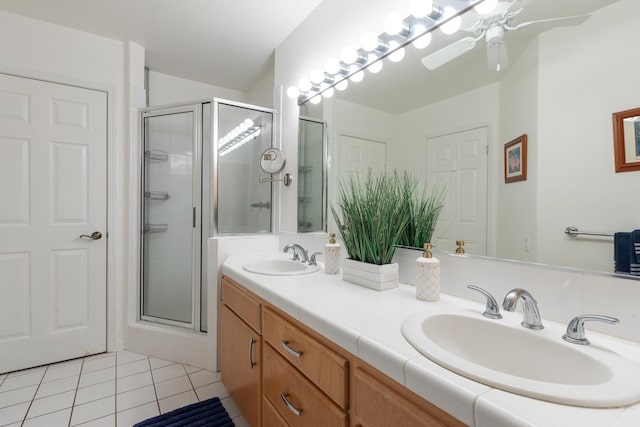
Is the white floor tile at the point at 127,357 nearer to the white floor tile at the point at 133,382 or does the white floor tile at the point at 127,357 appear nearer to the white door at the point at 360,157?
the white floor tile at the point at 133,382

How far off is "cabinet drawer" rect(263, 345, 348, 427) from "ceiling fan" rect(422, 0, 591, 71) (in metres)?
1.17

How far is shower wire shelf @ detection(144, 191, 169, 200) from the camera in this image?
236 cm

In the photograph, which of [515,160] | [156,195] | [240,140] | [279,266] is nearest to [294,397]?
[279,266]

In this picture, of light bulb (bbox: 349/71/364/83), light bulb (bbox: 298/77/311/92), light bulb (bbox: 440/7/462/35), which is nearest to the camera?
light bulb (bbox: 440/7/462/35)

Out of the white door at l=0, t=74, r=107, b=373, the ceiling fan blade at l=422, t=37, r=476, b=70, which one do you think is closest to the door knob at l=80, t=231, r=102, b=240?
the white door at l=0, t=74, r=107, b=373

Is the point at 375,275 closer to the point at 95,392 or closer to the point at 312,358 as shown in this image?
the point at 312,358

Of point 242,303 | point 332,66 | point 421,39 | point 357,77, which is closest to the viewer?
point 421,39

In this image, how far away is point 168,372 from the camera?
6.56 ft

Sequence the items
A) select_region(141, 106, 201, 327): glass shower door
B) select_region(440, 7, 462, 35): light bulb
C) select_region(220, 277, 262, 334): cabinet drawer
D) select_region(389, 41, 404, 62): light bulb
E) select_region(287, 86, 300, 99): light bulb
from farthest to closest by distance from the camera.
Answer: select_region(141, 106, 201, 327): glass shower door
select_region(287, 86, 300, 99): light bulb
select_region(389, 41, 404, 62): light bulb
select_region(220, 277, 262, 334): cabinet drawer
select_region(440, 7, 462, 35): light bulb

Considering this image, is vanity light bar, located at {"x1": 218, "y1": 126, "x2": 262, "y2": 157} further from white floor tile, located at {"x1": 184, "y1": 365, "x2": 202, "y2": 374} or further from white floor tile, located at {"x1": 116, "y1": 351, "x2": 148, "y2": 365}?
white floor tile, located at {"x1": 116, "y1": 351, "x2": 148, "y2": 365}

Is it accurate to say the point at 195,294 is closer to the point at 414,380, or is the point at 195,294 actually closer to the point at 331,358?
the point at 331,358

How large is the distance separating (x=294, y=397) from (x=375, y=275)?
49 cm

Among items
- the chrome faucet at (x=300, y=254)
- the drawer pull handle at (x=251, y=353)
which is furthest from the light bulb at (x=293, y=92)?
the drawer pull handle at (x=251, y=353)

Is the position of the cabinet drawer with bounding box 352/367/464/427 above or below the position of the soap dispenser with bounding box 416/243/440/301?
below
